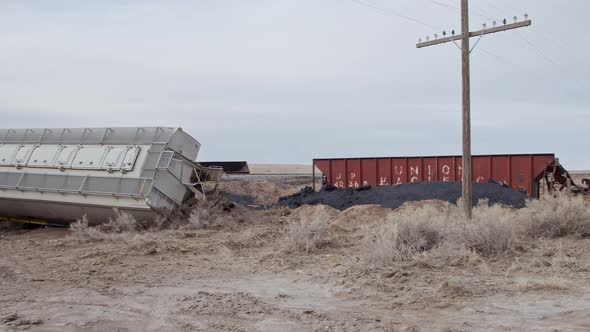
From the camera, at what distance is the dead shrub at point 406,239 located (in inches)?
441

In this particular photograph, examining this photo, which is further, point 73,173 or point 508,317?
point 73,173

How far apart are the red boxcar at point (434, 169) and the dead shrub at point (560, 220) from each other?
8301 mm

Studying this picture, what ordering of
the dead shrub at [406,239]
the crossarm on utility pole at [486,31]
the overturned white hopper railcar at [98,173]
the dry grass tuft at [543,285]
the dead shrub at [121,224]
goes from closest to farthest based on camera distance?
the dry grass tuft at [543,285], the dead shrub at [406,239], the crossarm on utility pole at [486,31], the dead shrub at [121,224], the overturned white hopper railcar at [98,173]

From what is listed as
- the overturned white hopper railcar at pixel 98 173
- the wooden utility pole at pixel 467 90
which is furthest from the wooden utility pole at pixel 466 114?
the overturned white hopper railcar at pixel 98 173

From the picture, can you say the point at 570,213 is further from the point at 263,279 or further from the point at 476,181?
the point at 476,181

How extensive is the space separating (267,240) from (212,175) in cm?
555

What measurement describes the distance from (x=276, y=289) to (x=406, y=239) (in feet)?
12.4

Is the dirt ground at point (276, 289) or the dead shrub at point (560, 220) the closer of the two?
the dirt ground at point (276, 289)

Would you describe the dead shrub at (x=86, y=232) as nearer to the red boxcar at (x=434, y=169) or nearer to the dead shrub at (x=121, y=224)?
the dead shrub at (x=121, y=224)

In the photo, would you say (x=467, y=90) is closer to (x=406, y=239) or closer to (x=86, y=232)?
(x=406, y=239)

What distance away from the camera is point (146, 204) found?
54.5 feet

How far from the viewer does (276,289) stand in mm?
9562

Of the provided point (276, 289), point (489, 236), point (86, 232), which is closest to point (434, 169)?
point (489, 236)

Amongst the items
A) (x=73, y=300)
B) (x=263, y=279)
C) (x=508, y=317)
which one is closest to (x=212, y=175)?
(x=263, y=279)
